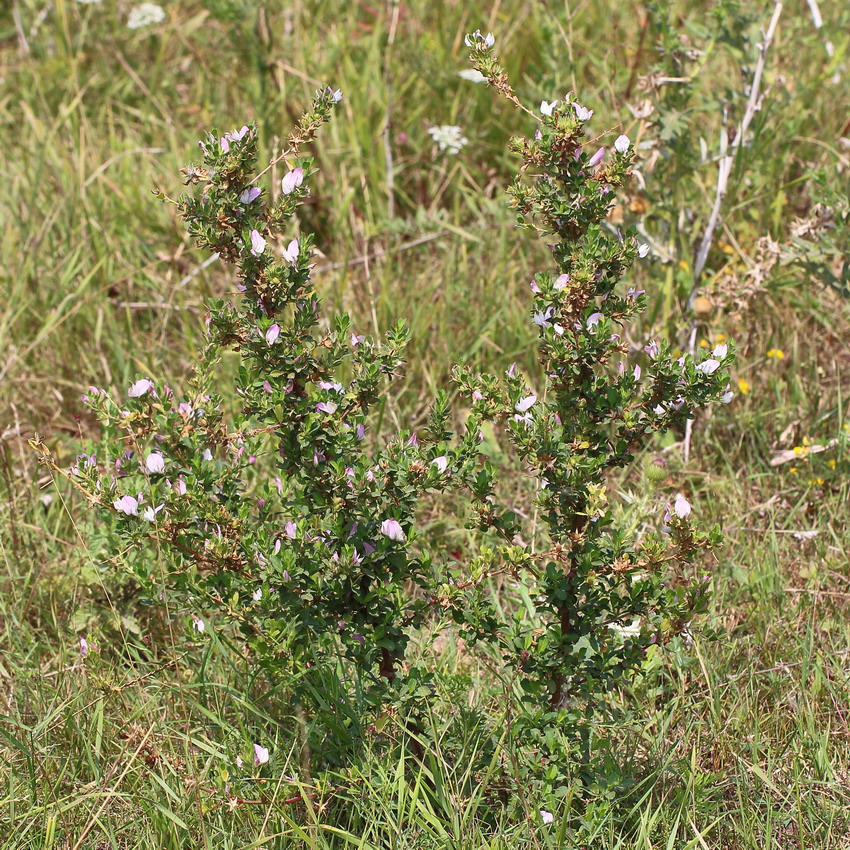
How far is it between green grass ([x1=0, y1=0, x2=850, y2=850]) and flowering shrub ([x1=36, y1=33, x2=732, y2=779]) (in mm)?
194

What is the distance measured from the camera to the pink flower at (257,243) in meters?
1.88

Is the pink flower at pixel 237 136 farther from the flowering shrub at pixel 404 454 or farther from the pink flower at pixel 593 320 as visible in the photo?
the pink flower at pixel 593 320

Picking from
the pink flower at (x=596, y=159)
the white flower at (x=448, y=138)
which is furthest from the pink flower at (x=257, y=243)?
the white flower at (x=448, y=138)

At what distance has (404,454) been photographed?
2.04 metres

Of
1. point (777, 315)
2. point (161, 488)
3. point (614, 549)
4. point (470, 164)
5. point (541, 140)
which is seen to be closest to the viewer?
point (541, 140)

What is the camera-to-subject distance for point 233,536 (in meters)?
2.08

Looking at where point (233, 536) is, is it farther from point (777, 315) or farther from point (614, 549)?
point (777, 315)

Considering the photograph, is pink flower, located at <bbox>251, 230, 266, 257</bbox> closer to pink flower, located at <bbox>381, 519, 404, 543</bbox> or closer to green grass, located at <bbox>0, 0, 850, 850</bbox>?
pink flower, located at <bbox>381, 519, 404, 543</bbox>

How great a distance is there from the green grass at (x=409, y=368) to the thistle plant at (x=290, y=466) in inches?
7.5

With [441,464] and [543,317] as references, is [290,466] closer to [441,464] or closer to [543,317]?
[441,464]

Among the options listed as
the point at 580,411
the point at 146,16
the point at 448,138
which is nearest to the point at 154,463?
the point at 580,411

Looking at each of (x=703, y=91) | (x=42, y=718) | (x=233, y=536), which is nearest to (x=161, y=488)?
(x=233, y=536)

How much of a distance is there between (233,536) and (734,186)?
7.44 feet

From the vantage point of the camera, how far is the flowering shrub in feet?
6.27
